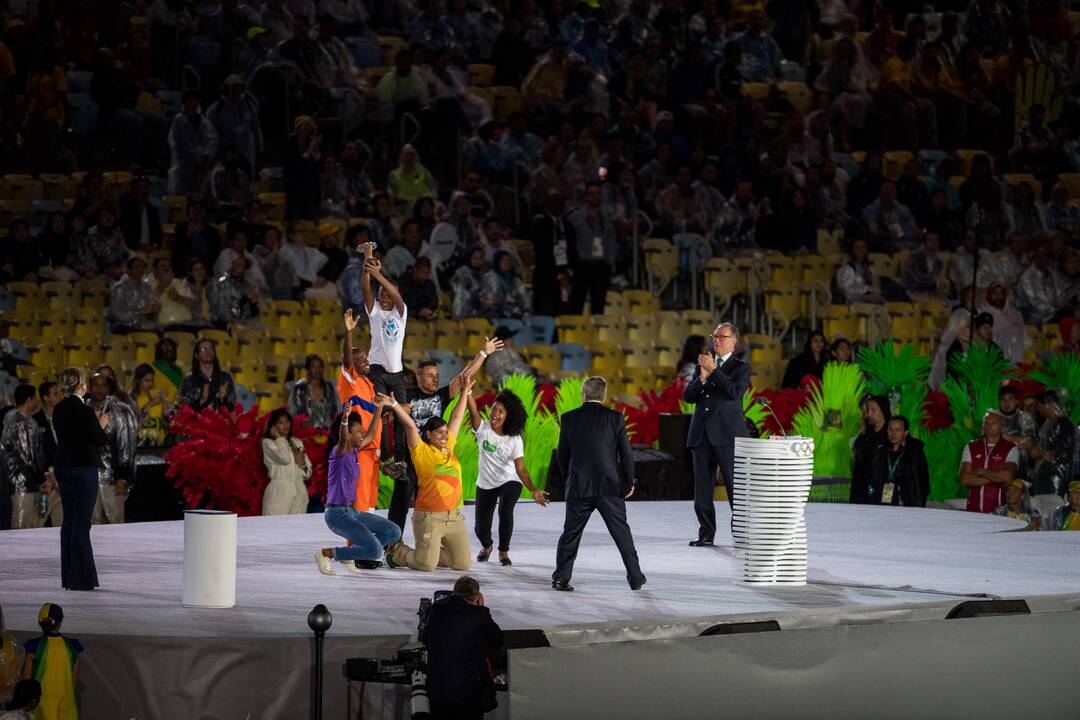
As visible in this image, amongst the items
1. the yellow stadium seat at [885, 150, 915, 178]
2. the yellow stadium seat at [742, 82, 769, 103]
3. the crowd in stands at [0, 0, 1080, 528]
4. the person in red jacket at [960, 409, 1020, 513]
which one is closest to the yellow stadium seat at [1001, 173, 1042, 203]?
the crowd in stands at [0, 0, 1080, 528]

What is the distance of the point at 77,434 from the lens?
11039 millimetres

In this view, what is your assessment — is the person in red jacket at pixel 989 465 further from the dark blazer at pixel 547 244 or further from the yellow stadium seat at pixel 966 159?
the yellow stadium seat at pixel 966 159

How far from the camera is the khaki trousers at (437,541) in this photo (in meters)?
11.9

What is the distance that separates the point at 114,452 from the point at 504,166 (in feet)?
27.4

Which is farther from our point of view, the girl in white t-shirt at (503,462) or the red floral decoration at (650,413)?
the red floral decoration at (650,413)

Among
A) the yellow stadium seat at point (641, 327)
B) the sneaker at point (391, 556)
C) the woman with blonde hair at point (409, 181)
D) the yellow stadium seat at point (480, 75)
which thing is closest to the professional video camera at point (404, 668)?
the sneaker at point (391, 556)

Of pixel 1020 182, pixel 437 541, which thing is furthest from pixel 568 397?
pixel 1020 182

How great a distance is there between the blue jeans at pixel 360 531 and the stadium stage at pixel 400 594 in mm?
149

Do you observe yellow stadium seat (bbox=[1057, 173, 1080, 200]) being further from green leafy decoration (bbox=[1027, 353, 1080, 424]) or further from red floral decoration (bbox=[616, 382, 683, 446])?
red floral decoration (bbox=[616, 382, 683, 446])

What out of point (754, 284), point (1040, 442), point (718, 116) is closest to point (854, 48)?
point (718, 116)

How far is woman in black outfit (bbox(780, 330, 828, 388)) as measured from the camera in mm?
18745

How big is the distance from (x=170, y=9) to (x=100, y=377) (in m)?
8.53

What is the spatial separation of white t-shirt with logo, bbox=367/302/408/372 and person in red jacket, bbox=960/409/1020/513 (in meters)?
5.61

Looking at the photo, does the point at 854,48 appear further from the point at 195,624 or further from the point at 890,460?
the point at 195,624
